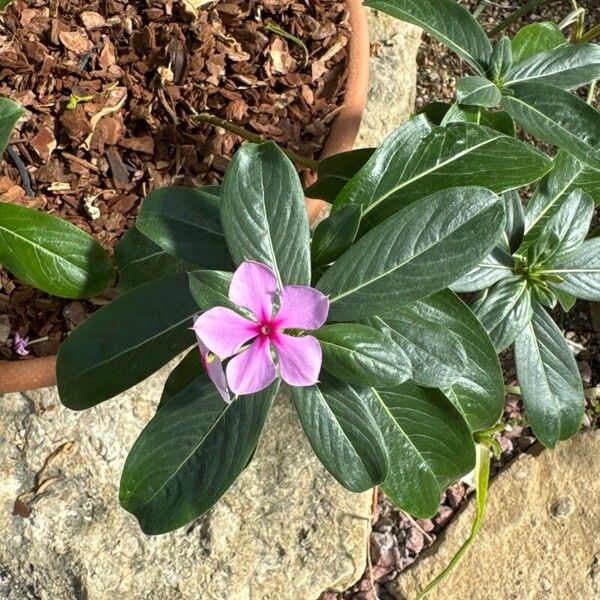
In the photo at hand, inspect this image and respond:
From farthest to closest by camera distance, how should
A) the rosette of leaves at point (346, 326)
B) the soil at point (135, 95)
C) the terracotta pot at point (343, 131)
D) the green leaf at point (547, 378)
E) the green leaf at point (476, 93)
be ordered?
the soil at point (135, 95), the terracotta pot at point (343, 131), the green leaf at point (547, 378), the green leaf at point (476, 93), the rosette of leaves at point (346, 326)

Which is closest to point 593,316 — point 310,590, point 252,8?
point 310,590

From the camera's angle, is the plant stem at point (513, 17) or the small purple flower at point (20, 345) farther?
the plant stem at point (513, 17)

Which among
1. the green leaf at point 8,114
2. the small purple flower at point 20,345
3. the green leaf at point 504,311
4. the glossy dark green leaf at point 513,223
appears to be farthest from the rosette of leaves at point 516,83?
the small purple flower at point 20,345

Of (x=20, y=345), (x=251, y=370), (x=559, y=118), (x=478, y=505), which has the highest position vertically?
(x=559, y=118)

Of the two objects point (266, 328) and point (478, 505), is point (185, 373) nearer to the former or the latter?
point (266, 328)

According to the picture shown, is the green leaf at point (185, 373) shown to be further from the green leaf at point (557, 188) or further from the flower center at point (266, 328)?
the green leaf at point (557, 188)

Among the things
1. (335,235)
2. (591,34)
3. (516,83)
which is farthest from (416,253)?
(591,34)
